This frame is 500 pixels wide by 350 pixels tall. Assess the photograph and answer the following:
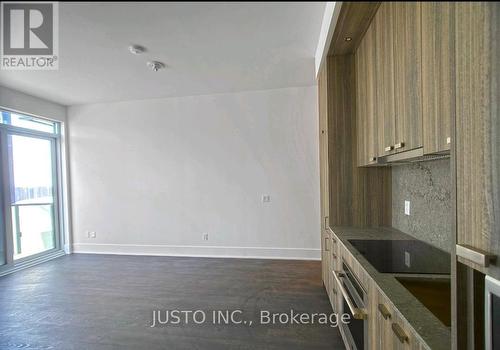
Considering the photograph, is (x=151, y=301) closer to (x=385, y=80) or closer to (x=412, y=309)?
(x=412, y=309)

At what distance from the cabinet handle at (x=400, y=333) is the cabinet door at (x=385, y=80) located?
98 centimetres

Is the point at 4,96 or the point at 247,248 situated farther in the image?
the point at 247,248

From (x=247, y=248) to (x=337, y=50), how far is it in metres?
3.12

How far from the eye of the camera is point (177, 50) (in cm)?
106

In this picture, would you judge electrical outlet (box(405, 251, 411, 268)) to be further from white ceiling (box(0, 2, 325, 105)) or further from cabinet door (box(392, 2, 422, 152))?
white ceiling (box(0, 2, 325, 105))

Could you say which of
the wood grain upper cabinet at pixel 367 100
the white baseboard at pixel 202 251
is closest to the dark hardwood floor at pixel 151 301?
the white baseboard at pixel 202 251

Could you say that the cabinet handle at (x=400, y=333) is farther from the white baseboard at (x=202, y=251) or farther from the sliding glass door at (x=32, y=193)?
the sliding glass door at (x=32, y=193)

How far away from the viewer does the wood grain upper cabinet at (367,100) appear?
5.75 ft

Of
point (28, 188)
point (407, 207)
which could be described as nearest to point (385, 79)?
point (407, 207)

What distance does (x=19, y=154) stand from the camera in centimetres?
371

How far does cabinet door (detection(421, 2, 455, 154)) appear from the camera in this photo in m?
0.88

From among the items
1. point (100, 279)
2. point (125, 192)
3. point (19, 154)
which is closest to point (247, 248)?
point (100, 279)

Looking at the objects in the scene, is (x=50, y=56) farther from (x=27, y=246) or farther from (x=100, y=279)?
(x=27, y=246)

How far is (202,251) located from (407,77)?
3.74 meters
